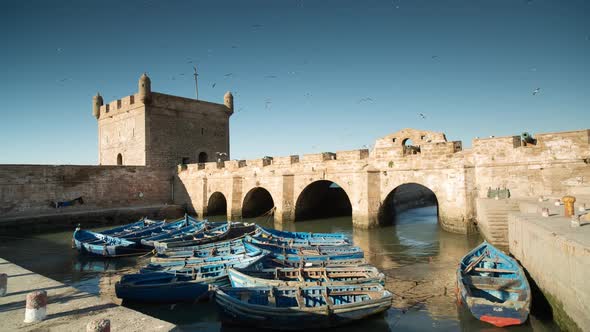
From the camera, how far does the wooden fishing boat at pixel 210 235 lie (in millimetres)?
13742

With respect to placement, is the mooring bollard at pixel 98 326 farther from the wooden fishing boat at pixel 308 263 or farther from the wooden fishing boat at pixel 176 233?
the wooden fishing boat at pixel 176 233

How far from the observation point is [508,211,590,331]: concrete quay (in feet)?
17.9

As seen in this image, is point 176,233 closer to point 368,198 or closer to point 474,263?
point 368,198

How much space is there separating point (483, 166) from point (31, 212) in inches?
1069

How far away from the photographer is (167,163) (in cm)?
3006

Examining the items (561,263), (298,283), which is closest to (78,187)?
(298,283)

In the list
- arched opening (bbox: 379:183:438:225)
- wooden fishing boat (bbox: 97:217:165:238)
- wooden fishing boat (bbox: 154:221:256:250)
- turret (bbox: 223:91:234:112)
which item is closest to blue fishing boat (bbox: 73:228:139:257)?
wooden fishing boat (bbox: 97:217:165:238)

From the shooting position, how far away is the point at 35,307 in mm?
4891

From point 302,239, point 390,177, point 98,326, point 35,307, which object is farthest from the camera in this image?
point 390,177

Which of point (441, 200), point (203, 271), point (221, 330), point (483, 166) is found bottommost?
point (221, 330)

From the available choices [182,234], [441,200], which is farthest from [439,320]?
[182,234]

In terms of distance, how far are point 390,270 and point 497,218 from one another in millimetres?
4715

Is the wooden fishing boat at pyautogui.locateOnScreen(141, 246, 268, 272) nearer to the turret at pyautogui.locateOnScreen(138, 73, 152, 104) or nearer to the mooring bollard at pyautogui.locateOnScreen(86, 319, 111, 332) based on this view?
the mooring bollard at pyautogui.locateOnScreen(86, 319, 111, 332)

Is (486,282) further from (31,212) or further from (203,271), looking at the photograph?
(31,212)
